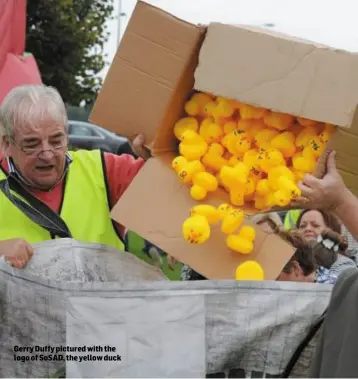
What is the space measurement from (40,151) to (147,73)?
0.40 meters

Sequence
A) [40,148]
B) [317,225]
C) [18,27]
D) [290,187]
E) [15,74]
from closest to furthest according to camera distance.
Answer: [290,187] < [40,148] < [15,74] < [18,27] < [317,225]

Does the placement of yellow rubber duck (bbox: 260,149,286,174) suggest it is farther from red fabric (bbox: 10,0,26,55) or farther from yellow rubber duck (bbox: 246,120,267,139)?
red fabric (bbox: 10,0,26,55)

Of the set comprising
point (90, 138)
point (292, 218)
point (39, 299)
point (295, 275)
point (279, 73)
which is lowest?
point (90, 138)

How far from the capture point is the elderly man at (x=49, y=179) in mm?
2215

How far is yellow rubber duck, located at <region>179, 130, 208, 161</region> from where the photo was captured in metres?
2.04

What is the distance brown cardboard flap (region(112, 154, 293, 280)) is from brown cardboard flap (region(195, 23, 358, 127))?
0.94ft

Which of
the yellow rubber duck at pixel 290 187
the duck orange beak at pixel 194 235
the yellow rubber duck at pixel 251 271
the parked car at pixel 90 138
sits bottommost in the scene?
the parked car at pixel 90 138

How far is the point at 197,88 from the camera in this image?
2014mm

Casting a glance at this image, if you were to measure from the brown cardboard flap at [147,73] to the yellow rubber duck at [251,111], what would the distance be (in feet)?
0.67

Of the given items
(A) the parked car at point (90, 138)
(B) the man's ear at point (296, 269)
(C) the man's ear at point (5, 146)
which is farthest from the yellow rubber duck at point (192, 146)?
(A) the parked car at point (90, 138)

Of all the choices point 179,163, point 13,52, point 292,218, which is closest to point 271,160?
point 179,163

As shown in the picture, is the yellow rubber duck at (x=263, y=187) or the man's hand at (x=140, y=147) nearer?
the yellow rubber duck at (x=263, y=187)

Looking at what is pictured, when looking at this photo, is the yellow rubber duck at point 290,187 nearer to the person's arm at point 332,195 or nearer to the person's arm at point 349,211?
the person's arm at point 332,195

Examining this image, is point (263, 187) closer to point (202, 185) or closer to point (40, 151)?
point (202, 185)
